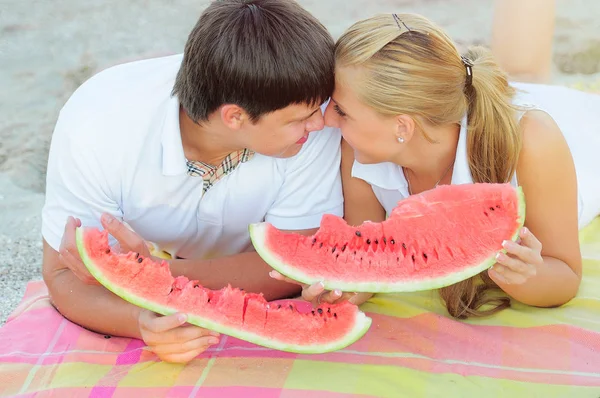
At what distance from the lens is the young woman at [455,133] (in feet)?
7.79

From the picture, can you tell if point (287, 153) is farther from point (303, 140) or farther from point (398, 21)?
point (398, 21)

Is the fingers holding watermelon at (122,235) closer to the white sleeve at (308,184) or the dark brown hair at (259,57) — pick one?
the dark brown hair at (259,57)

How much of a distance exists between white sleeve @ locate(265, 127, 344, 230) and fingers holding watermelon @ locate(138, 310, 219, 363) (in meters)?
0.66

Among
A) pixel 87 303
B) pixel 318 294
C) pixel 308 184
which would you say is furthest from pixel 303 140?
pixel 87 303

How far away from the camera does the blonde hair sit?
7.76ft

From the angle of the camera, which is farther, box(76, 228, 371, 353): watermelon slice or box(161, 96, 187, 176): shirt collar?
box(161, 96, 187, 176): shirt collar

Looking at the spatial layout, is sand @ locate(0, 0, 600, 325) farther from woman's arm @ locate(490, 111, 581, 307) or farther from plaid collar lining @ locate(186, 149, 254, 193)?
woman's arm @ locate(490, 111, 581, 307)

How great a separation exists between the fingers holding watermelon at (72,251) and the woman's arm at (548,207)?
4.52 feet

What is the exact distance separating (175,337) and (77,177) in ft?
2.22

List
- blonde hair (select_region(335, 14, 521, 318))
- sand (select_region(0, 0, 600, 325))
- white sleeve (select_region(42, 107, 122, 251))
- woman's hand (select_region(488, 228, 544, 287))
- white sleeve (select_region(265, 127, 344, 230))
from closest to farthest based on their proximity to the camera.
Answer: woman's hand (select_region(488, 228, 544, 287)), blonde hair (select_region(335, 14, 521, 318)), white sleeve (select_region(42, 107, 122, 251)), white sleeve (select_region(265, 127, 344, 230)), sand (select_region(0, 0, 600, 325))

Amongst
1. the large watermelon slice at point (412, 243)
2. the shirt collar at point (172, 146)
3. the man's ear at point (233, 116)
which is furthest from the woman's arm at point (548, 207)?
the shirt collar at point (172, 146)

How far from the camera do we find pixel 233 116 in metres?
2.42

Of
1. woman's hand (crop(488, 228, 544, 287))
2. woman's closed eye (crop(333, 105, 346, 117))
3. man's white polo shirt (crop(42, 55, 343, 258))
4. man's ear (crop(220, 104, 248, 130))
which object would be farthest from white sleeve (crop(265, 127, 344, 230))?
woman's hand (crop(488, 228, 544, 287))

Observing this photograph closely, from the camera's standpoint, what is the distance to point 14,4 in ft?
20.4
